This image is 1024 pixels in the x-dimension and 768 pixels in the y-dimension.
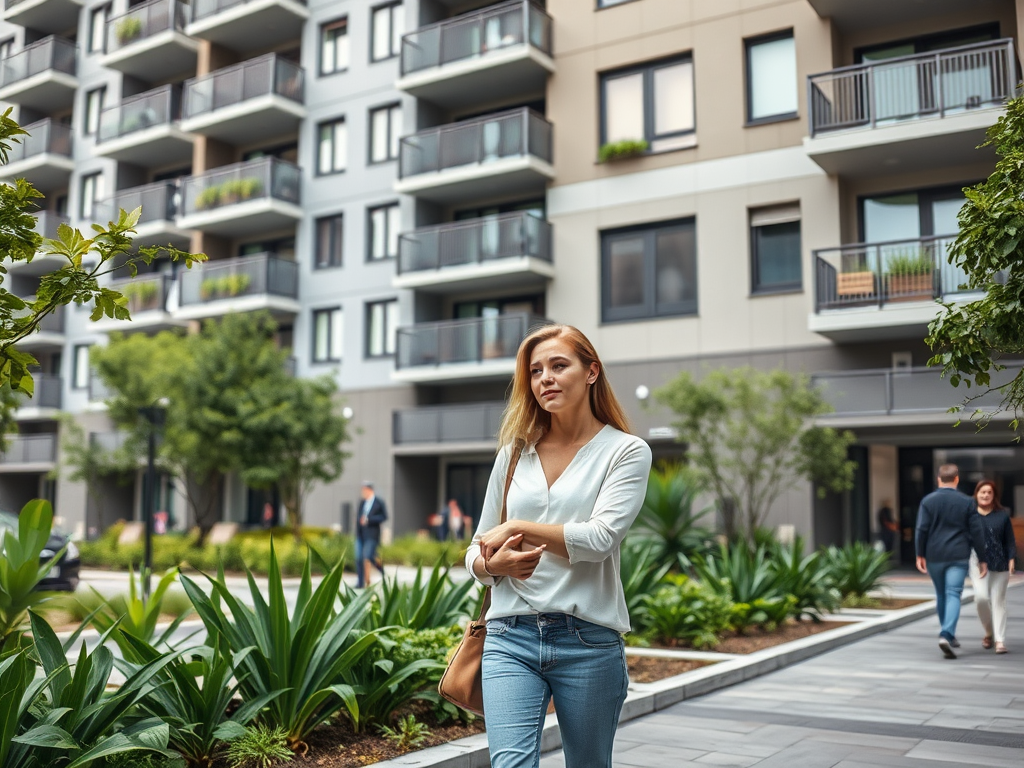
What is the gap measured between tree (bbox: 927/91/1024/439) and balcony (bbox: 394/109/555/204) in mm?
21351

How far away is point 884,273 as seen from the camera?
21516 mm

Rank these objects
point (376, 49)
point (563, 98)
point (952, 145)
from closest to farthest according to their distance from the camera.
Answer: point (952, 145) < point (563, 98) < point (376, 49)

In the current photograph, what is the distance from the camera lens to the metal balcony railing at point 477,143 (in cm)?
2678

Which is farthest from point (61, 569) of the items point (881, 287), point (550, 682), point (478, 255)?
point (881, 287)

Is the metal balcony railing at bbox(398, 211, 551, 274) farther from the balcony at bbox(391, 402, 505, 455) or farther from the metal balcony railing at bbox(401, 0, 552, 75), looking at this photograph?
the metal balcony railing at bbox(401, 0, 552, 75)

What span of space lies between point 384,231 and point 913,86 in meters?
15.8

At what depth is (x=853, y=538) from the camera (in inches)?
948

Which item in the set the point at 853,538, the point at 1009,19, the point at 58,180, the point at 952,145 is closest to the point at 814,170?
the point at 952,145

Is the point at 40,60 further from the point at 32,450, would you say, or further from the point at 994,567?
the point at 994,567

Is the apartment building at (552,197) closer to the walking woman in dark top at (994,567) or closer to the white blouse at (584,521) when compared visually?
the walking woman in dark top at (994,567)

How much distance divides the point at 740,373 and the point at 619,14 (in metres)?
12.0

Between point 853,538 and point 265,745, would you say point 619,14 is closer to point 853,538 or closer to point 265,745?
point 853,538

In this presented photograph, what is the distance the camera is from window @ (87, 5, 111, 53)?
4081cm

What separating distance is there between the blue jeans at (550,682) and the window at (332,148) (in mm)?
30638
